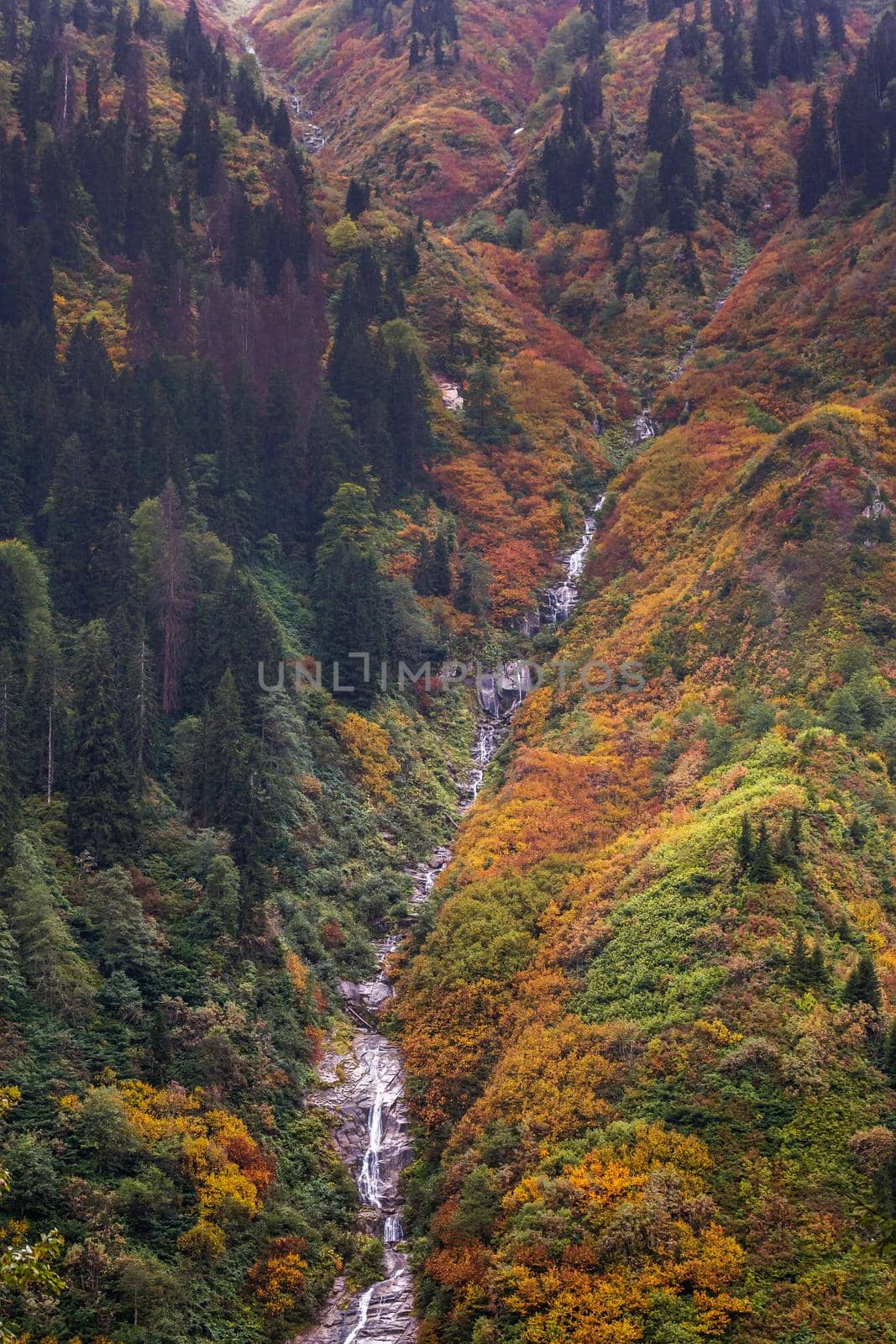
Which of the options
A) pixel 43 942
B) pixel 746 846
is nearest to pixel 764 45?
pixel 746 846

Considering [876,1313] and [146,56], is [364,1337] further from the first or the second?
[146,56]

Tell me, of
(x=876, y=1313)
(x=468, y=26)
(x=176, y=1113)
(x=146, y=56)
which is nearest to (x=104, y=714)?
(x=176, y=1113)

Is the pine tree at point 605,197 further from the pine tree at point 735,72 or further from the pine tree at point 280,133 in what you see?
the pine tree at point 280,133

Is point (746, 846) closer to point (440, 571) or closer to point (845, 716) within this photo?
point (845, 716)

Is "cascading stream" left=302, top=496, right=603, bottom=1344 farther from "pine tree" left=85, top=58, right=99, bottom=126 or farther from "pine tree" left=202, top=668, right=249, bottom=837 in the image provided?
"pine tree" left=85, top=58, right=99, bottom=126

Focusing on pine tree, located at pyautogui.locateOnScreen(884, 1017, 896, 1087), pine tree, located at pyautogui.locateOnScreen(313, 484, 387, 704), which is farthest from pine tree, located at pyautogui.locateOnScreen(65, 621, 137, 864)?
pine tree, located at pyautogui.locateOnScreen(884, 1017, 896, 1087)
